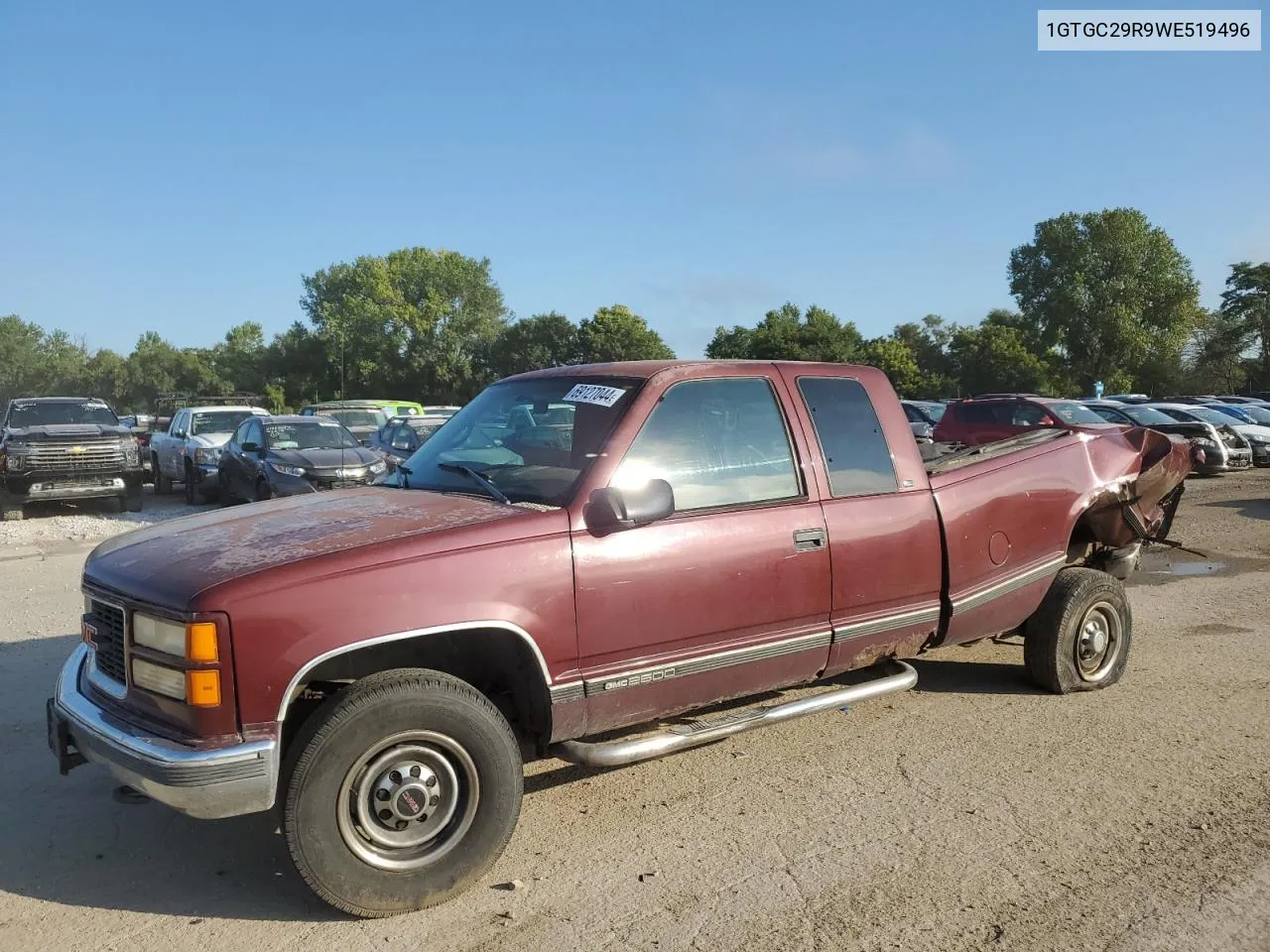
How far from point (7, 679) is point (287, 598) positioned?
3929mm

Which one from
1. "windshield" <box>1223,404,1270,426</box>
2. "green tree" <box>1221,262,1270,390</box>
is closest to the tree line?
"green tree" <box>1221,262,1270,390</box>

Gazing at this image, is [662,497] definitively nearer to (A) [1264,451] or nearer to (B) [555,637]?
(B) [555,637]

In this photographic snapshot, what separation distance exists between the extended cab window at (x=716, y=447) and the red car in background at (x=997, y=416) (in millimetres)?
13519

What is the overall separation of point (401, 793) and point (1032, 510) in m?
3.59

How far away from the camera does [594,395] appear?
3990 mm

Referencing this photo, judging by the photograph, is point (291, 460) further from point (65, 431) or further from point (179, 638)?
point (179, 638)

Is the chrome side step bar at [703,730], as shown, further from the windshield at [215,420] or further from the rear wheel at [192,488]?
the windshield at [215,420]

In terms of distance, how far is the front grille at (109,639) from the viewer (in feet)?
10.6

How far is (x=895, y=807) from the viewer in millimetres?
3902

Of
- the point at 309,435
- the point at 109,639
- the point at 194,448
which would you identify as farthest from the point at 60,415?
the point at 109,639

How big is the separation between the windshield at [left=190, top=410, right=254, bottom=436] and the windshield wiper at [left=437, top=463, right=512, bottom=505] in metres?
14.4

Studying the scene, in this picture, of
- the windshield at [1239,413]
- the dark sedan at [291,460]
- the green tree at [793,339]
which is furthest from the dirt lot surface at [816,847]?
the green tree at [793,339]

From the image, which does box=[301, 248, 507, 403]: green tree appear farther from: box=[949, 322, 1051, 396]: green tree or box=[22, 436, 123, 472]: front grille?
box=[22, 436, 123, 472]: front grille

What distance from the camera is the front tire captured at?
5172 millimetres
